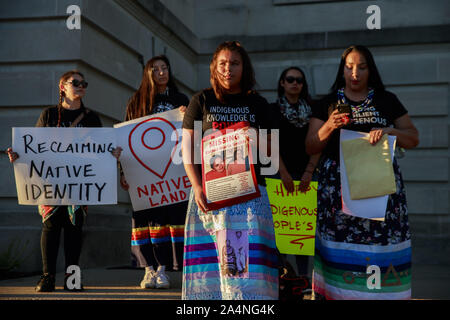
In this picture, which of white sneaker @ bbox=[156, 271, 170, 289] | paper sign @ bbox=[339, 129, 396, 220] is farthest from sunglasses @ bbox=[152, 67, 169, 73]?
paper sign @ bbox=[339, 129, 396, 220]

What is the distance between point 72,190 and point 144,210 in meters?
0.73

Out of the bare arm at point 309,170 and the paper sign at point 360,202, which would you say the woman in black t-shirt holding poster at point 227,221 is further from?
the bare arm at point 309,170

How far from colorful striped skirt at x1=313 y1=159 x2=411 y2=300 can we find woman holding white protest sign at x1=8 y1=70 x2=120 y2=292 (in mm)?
2340

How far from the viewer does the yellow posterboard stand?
215 inches

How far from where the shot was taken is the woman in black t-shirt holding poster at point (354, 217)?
346 centimetres

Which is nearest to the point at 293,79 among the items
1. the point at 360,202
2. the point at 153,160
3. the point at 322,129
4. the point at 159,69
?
A: the point at 159,69

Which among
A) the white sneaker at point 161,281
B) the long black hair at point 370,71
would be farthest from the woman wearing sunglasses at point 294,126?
the long black hair at point 370,71

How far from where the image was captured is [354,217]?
353 centimetres

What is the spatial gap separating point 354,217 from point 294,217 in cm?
205

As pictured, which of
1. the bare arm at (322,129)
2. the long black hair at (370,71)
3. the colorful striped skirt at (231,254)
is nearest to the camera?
the colorful striped skirt at (231,254)

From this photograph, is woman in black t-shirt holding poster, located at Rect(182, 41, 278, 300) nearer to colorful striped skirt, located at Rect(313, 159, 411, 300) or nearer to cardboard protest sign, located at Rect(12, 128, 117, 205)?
colorful striped skirt, located at Rect(313, 159, 411, 300)

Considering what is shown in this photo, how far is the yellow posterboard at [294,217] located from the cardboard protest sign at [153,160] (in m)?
0.94

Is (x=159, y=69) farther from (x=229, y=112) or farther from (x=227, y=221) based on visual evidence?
(x=227, y=221)

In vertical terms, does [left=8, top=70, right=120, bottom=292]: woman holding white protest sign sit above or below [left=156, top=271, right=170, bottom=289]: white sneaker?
above
